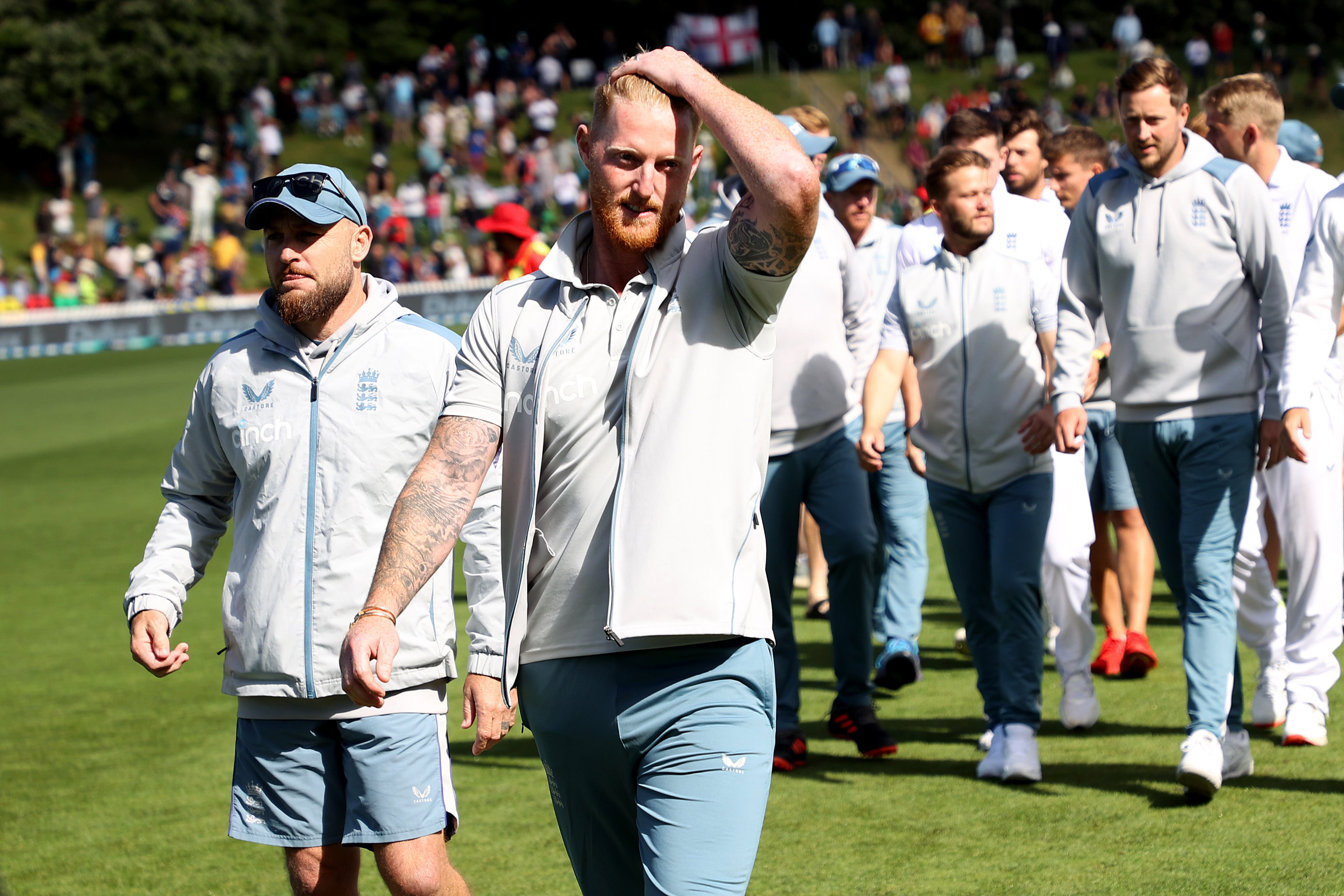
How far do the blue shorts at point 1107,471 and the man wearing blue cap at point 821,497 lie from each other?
1.65 metres

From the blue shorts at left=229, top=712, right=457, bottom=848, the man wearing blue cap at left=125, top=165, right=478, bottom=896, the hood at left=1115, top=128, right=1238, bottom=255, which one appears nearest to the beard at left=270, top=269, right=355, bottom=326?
the man wearing blue cap at left=125, top=165, right=478, bottom=896

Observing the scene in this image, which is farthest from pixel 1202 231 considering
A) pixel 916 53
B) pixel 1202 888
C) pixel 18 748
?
pixel 916 53

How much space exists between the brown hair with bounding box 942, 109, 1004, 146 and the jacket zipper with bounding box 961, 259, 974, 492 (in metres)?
1.36

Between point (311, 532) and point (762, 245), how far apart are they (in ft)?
5.17

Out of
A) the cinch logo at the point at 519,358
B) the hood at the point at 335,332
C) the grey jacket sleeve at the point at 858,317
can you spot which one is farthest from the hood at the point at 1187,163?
the cinch logo at the point at 519,358

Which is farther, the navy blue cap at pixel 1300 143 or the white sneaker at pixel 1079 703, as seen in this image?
the navy blue cap at pixel 1300 143

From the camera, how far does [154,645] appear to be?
12.6ft

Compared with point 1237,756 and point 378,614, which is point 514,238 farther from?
point 378,614

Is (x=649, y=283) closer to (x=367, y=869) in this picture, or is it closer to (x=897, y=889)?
(x=897, y=889)

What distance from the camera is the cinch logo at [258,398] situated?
400cm

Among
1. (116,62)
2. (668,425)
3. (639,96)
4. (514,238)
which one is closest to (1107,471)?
(514,238)

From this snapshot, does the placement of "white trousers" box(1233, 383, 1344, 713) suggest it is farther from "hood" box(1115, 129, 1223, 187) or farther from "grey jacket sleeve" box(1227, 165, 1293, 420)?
"hood" box(1115, 129, 1223, 187)

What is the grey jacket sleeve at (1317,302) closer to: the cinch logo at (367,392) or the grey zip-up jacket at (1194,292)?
the grey zip-up jacket at (1194,292)

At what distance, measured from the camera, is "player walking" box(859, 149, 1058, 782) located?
19.2 ft
